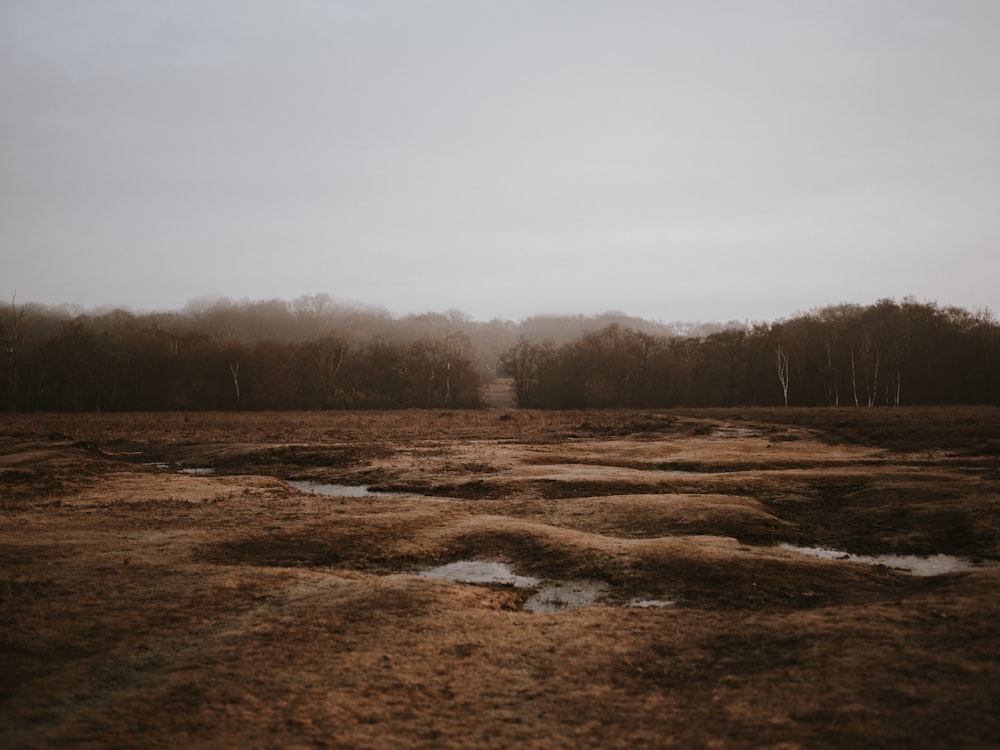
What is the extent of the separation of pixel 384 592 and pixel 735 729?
6786 mm

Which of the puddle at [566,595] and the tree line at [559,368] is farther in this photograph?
the tree line at [559,368]

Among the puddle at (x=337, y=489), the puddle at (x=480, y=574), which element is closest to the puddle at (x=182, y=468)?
the puddle at (x=337, y=489)

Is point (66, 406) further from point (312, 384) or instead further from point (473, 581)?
point (473, 581)

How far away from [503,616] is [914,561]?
10.6 metres

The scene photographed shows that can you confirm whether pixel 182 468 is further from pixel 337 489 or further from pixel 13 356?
pixel 13 356

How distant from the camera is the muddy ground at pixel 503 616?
284 inches

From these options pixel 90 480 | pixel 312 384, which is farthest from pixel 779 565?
pixel 312 384

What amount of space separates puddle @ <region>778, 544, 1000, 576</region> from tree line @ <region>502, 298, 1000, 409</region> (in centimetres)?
7709

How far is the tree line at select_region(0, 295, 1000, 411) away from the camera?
88625 mm

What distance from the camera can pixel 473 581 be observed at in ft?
45.0

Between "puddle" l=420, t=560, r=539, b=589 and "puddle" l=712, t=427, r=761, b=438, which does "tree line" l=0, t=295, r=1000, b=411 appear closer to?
"puddle" l=712, t=427, r=761, b=438

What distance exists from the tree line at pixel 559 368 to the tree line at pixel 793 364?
206mm

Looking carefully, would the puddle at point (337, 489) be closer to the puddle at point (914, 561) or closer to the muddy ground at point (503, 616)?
the muddy ground at point (503, 616)

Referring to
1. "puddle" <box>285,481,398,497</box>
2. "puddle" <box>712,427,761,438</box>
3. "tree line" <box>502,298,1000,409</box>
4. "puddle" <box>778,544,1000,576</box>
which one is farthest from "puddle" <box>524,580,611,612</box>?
"tree line" <box>502,298,1000,409</box>
